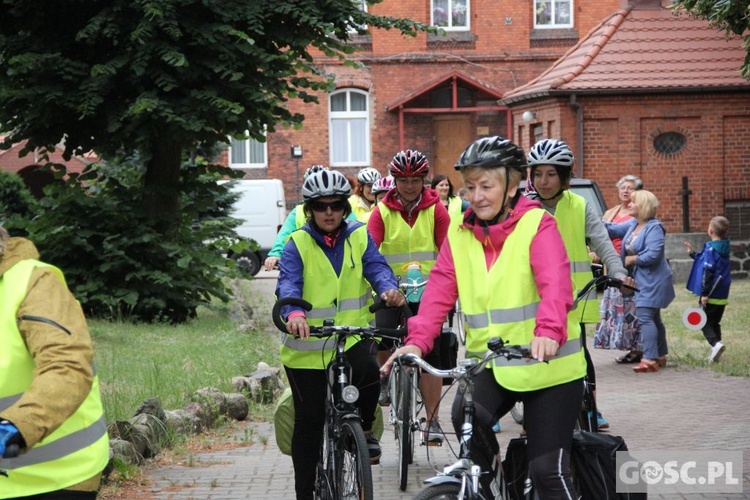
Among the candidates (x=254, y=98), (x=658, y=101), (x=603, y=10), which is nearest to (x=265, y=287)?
(x=658, y=101)

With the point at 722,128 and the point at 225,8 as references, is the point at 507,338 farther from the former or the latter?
the point at 722,128

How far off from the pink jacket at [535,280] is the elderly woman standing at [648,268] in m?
8.23

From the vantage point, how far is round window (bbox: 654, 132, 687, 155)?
29.2 metres

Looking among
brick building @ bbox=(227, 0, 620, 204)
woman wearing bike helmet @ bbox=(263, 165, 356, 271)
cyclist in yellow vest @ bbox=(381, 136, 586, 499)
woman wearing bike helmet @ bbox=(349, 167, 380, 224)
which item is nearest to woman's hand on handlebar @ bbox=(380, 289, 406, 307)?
cyclist in yellow vest @ bbox=(381, 136, 586, 499)

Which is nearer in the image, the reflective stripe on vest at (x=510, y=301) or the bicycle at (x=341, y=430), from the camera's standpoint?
the reflective stripe on vest at (x=510, y=301)

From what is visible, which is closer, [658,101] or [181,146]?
[181,146]

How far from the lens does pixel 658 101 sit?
2911cm

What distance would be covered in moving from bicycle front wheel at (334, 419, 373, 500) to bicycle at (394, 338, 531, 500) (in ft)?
3.83

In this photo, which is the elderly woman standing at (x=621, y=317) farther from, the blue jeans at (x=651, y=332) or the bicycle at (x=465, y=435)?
the bicycle at (x=465, y=435)

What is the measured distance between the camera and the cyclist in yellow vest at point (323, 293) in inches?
265

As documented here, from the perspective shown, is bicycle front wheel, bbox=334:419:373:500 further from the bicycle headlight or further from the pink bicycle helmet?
the pink bicycle helmet

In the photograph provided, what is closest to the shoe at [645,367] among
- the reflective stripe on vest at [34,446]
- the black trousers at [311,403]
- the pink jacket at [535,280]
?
the black trousers at [311,403]

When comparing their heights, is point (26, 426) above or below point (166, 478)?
above

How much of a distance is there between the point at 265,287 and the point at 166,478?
1999 cm
